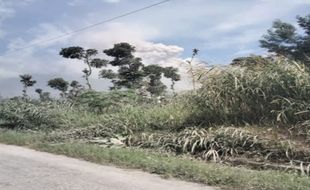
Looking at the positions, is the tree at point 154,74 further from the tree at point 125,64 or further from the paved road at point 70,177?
the paved road at point 70,177

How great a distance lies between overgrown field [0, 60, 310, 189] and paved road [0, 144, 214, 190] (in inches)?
49.0

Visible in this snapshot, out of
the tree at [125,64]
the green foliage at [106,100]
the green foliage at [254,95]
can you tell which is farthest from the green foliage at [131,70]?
the green foliage at [254,95]

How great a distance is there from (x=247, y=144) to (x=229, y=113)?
7.06 ft

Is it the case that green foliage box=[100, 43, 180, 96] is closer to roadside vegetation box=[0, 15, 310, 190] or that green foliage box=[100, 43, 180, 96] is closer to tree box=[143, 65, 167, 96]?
tree box=[143, 65, 167, 96]

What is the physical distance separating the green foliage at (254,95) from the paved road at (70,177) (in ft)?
13.2

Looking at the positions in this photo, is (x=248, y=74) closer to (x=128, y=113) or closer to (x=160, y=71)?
(x=128, y=113)

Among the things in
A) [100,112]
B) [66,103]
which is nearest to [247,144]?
[100,112]

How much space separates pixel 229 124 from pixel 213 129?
566 mm

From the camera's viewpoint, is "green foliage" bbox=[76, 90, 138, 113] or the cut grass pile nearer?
the cut grass pile

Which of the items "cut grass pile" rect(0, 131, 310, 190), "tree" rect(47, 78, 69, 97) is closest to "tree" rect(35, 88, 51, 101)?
"tree" rect(47, 78, 69, 97)

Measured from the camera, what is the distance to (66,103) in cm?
2230

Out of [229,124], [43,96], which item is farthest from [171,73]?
[229,124]

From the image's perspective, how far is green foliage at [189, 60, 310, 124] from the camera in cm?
1243

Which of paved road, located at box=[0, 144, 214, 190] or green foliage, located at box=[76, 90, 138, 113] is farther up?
green foliage, located at box=[76, 90, 138, 113]
